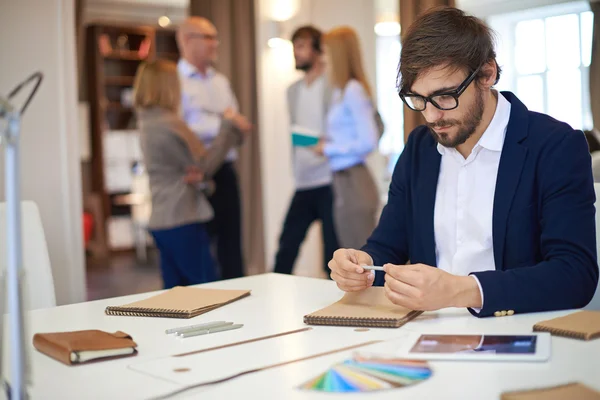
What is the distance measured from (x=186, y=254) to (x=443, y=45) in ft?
6.87

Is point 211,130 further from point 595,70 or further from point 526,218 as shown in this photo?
point 526,218

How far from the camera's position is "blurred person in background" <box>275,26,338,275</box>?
427 centimetres

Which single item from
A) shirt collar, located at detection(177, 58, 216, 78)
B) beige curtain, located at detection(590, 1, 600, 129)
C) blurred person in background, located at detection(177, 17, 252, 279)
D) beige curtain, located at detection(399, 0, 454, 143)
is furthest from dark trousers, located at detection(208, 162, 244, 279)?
beige curtain, located at detection(590, 1, 600, 129)

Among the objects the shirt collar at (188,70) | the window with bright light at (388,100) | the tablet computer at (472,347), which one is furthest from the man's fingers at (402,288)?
the window with bright light at (388,100)

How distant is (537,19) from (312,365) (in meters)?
3.33

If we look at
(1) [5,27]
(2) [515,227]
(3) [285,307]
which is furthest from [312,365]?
(1) [5,27]

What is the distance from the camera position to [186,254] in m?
3.52

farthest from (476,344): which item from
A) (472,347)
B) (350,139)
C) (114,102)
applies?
(114,102)

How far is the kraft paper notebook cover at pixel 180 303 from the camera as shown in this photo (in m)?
1.59

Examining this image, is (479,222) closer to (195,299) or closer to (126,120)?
(195,299)

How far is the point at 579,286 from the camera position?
153 cm

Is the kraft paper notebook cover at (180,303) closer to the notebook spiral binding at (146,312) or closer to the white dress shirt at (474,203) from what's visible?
the notebook spiral binding at (146,312)

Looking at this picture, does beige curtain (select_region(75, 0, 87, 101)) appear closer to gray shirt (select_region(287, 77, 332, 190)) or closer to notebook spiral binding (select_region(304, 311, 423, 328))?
gray shirt (select_region(287, 77, 332, 190))

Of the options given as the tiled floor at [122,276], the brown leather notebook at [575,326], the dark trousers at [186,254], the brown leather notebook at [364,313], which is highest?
the brown leather notebook at [575,326]
